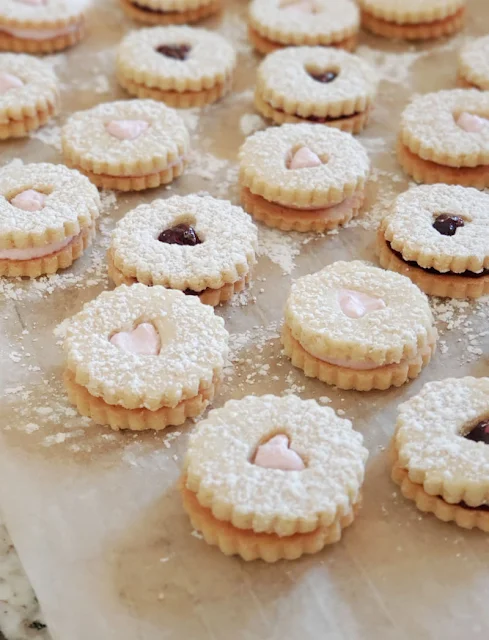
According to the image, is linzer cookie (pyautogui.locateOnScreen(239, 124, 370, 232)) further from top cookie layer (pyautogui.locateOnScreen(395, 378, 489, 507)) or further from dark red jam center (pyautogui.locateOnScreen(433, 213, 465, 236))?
top cookie layer (pyautogui.locateOnScreen(395, 378, 489, 507))

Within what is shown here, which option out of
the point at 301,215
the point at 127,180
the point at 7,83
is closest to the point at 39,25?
the point at 7,83

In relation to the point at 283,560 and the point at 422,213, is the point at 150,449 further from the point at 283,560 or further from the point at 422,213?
the point at 422,213

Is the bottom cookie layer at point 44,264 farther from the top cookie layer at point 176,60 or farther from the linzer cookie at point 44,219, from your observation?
the top cookie layer at point 176,60

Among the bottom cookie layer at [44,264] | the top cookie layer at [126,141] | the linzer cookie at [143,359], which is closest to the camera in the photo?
the linzer cookie at [143,359]

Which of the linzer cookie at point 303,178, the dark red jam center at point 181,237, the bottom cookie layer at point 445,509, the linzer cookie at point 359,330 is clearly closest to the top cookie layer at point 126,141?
the linzer cookie at point 303,178

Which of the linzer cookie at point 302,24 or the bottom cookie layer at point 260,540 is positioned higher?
the linzer cookie at point 302,24

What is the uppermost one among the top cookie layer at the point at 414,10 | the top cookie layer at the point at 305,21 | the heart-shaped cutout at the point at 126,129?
the top cookie layer at the point at 414,10
